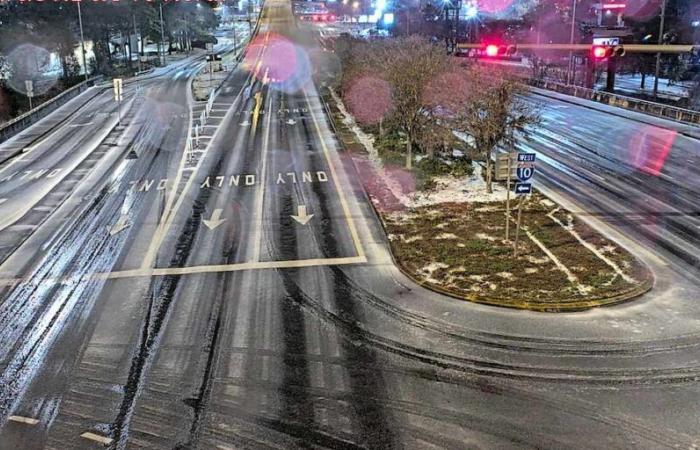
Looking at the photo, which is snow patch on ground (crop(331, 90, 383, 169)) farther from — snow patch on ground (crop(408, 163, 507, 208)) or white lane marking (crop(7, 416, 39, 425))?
white lane marking (crop(7, 416, 39, 425))

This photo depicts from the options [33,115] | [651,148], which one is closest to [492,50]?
[651,148]

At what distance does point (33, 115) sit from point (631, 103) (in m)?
42.3

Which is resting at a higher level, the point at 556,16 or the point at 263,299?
A: the point at 556,16

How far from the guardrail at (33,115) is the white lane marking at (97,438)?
1310 inches

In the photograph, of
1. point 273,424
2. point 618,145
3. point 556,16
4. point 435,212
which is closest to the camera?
point 273,424

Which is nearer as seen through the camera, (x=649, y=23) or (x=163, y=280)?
(x=163, y=280)

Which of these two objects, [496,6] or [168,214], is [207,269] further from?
[496,6]

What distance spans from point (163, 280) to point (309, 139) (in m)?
21.5

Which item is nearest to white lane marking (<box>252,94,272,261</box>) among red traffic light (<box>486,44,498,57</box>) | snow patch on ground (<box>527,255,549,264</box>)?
snow patch on ground (<box>527,255,549,264</box>)

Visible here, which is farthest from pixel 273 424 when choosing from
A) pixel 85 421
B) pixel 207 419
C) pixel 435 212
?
pixel 435 212

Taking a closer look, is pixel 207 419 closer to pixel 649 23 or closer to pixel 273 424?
pixel 273 424

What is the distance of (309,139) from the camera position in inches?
1467

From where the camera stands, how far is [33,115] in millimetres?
45594

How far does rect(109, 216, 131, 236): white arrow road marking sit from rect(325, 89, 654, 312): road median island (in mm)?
8365
